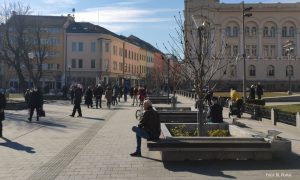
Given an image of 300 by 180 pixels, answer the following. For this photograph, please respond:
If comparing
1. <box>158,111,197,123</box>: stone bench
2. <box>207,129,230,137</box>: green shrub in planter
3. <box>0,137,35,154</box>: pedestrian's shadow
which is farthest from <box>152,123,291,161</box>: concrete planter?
<box>158,111,197,123</box>: stone bench

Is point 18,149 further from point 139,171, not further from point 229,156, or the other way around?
point 229,156

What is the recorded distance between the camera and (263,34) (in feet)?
292

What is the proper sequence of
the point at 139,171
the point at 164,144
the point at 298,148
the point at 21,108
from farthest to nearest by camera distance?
1. the point at 21,108
2. the point at 298,148
3. the point at 164,144
4. the point at 139,171


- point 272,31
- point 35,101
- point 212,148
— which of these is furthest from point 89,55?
point 212,148

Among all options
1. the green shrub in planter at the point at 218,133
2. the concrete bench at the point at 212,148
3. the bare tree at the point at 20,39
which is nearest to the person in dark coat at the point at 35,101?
the green shrub in planter at the point at 218,133

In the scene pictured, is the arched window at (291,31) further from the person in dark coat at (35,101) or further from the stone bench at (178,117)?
the person in dark coat at (35,101)

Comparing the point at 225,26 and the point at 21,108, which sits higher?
the point at 225,26

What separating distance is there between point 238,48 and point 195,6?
11604 mm

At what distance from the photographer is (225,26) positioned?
289 ft

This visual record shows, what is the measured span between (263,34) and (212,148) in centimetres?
8196

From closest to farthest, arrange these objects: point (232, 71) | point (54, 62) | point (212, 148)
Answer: point (212, 148) → point (232, 71) → point (54, 62)

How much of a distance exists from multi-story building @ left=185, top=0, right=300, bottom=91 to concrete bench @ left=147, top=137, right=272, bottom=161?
76663 mm

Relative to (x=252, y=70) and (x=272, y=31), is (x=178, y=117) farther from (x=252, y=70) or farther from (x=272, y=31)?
(x=272, y=31)

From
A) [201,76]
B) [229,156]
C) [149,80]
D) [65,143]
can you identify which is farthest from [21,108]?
[149,80]
